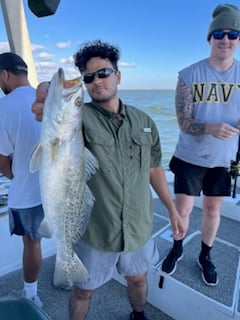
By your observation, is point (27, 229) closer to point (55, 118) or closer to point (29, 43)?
point (55, 118)

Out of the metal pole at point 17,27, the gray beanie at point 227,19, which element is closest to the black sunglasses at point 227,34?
the gray beanie at point 227,19

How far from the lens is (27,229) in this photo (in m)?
1.87

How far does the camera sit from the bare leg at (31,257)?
1957 mm

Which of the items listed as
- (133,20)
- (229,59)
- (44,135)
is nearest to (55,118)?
(44,135)

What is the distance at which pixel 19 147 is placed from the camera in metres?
1.79

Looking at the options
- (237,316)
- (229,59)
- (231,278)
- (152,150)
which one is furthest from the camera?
(231,278)

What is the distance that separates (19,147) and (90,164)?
2.48 ft

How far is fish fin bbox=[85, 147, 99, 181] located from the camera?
1221 mm

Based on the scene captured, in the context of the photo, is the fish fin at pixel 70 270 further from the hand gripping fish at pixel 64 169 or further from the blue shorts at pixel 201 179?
the blue shorts at pixel 201 179

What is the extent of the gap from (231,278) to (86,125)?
1623mm

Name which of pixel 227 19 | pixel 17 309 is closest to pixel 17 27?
pixel 227 19

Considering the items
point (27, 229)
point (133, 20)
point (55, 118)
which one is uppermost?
point (133, 20)

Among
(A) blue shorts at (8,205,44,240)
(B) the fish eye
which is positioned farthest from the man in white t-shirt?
(B) the fish eye

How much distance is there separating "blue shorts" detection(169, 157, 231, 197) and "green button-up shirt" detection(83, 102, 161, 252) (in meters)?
0.53
